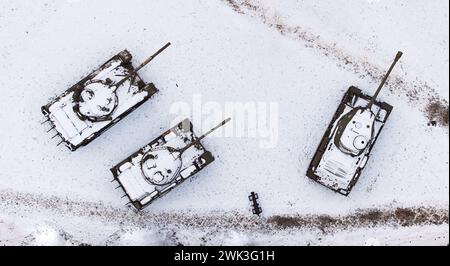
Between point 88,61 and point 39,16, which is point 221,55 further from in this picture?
point 39,16

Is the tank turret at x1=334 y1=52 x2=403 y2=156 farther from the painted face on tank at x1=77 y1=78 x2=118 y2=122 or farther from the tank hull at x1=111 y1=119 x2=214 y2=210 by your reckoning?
the painted face on tank at x1=77 y1=78 x2=118 y2=122

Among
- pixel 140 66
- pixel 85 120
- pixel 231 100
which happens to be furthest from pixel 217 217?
pixel 140 66

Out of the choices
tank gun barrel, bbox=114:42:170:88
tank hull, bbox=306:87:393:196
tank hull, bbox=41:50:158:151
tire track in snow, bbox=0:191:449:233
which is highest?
tank gun barrel, bbox=114:42:170:88

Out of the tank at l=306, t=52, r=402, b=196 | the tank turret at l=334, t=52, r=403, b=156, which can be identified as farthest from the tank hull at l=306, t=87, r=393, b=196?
the tank turret at l=334, t=52, r=403, b=156

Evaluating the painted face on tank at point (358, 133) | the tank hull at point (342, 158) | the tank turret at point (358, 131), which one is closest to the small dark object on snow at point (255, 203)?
the tank hull at point (342, 158)

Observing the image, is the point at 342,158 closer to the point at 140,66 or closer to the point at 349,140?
the point at 349,140
